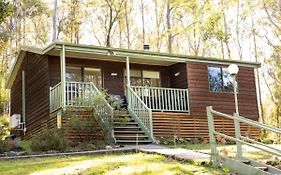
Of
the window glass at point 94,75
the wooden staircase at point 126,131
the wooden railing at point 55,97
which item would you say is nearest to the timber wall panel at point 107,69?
the window glass at point 94,75

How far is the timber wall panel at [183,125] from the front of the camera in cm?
1553

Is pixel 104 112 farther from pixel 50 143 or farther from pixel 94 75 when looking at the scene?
pixel 94 75

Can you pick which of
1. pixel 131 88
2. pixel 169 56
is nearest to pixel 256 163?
pixel 131 88

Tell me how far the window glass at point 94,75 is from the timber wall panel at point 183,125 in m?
3.31

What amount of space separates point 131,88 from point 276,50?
2122 cm

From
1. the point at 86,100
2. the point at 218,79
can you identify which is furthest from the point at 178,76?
the point at 86,100

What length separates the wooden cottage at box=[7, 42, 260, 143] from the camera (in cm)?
1448

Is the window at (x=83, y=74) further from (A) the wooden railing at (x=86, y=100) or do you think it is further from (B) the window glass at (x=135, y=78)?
(B) the window glass at (x=135, y=78)

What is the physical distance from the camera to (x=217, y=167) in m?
8.04

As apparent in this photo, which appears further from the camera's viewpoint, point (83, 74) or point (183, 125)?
point (83, 74)

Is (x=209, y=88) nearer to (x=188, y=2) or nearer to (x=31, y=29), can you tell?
(x=188, y=2)

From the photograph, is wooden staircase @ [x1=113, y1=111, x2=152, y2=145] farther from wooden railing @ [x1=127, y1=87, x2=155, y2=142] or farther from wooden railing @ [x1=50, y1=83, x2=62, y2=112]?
wooden railing @ [x1=50, y1=83, x2=62, y2=112]

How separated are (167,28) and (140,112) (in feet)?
58.2

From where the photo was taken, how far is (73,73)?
1719 centimetres
